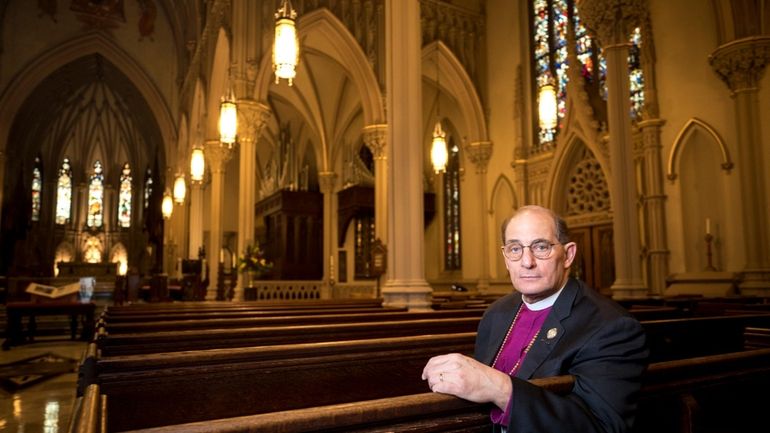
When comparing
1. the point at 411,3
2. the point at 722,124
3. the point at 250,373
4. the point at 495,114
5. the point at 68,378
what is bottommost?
the point at 68,378

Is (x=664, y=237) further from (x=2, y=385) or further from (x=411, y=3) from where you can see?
(x=2, y=385)

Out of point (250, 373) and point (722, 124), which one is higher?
point (722, 124)

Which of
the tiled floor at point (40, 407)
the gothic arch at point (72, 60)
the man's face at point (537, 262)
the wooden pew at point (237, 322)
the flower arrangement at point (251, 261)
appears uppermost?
the gothic arch at point (72, 60)

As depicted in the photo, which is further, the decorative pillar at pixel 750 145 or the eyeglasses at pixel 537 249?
the decorative pillar at pixel 750 145

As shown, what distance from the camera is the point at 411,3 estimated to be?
7.40 metres

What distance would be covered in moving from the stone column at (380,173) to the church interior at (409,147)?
0.18 ft

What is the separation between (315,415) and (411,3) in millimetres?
6971

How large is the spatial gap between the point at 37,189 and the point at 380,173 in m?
27.5

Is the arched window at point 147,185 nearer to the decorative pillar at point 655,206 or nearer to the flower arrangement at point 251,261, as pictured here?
the flower arrangement at point 251,261

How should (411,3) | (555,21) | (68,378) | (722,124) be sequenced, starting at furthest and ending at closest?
(555,21) < (722,124) < (411,3) < (68,378)

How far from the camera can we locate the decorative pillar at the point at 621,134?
310 inches

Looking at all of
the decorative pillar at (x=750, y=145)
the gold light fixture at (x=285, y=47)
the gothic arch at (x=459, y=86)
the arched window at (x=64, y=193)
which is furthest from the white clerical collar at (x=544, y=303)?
the arched window at (x=64, y=193)

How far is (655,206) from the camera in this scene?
35.5 feet

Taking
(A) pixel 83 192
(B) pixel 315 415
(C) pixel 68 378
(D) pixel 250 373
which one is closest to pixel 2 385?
(C) pixel 68 378
